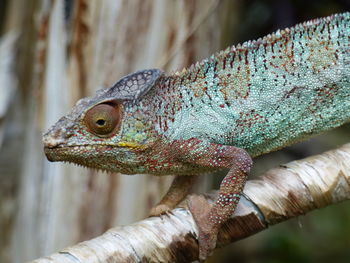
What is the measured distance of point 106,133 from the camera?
6.10ft

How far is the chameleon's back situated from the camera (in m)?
1.98

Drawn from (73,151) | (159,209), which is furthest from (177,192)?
(73,151)

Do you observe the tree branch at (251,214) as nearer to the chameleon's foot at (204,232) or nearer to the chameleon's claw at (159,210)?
the chameleon's foot at (204,232)

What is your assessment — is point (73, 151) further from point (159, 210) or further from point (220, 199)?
point (220, 199)

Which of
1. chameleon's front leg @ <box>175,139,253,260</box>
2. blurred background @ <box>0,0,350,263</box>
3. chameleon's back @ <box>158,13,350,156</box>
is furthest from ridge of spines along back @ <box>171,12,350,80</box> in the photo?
blurred background @ <box>0,0,350,263</box>

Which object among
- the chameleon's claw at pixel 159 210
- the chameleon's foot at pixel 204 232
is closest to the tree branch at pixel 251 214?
the chameleon's foot at pixel 204 232

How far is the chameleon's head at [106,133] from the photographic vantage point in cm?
184

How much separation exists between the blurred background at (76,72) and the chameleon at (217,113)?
951 millimetres

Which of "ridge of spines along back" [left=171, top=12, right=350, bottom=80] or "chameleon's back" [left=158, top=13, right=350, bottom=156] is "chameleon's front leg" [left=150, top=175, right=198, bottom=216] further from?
"ridge of spines along back" [left=171, top=12, right=350, bottom=80]

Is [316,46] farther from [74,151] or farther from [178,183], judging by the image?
[74,151]

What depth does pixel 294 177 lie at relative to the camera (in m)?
1.76

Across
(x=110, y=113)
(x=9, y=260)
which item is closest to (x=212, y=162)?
(x=110, y=113)

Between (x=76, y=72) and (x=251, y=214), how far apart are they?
5.30ft

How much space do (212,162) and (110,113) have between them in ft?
1.18
